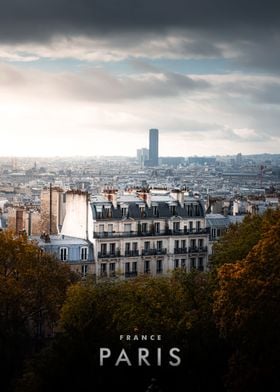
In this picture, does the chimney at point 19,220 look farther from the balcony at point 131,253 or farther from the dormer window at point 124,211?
the balcony at point 131,253

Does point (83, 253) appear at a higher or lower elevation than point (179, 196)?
lower

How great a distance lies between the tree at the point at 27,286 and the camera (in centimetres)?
3631

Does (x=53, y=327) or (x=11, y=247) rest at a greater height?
(x=11, y=247)

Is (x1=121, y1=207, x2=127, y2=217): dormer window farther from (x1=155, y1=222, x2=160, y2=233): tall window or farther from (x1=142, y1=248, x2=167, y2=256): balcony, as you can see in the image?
(x1=142, y1=248, x2=167, y2=256): balcony

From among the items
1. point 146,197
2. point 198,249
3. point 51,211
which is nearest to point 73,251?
point 146,197

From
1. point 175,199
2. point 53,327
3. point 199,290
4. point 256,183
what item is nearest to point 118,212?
point 175,199

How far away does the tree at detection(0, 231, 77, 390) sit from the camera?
36.3 meters

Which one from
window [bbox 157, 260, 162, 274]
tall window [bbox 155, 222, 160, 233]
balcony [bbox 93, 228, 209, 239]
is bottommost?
window [bbox 157, 260, 162, 274]

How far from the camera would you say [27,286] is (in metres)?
37.3

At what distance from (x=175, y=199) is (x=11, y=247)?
610 inches

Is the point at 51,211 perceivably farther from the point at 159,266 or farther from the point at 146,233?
the point at 159,266

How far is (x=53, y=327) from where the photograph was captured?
130 feet

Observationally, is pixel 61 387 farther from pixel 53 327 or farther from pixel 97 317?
pixel 53 327

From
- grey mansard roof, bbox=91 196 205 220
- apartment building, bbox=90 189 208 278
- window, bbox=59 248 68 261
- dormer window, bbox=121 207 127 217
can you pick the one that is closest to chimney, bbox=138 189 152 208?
apartment building, bbox=90 189 208 278
